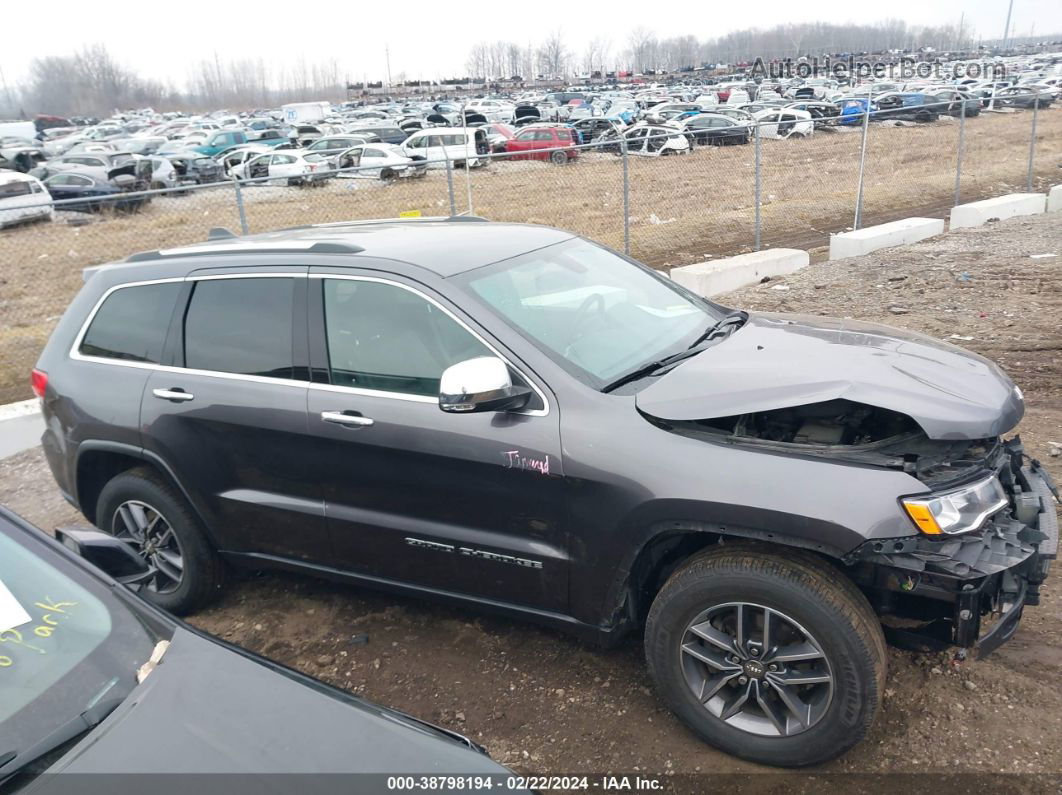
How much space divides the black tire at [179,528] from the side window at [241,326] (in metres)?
0.66

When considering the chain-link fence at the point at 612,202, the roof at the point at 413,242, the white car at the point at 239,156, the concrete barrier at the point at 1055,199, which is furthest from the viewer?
the white car at the point at 239,156

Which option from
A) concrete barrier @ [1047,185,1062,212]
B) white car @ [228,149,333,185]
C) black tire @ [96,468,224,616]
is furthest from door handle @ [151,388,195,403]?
white car @ [228,149,333,185]

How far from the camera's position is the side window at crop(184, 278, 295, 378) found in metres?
3.87

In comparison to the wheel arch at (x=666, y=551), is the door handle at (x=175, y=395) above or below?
above

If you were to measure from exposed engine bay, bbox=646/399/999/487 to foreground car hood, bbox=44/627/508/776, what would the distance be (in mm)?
1432

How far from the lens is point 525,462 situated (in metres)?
3.24

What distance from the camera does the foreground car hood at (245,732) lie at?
1.99 m

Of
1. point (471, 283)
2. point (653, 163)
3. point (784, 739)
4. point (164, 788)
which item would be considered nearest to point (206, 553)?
point (471, 283)

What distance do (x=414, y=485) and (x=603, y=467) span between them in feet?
2.75

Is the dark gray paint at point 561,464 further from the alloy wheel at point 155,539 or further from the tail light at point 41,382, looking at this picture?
the tail light at point 41,382

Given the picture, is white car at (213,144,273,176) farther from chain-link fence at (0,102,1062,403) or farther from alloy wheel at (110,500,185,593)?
alloy wheel at (110,500,185,593)

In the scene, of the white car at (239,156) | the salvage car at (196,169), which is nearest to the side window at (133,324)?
the white car at (239,156)

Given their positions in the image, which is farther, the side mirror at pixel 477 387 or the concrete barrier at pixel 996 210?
the concrete barrier at pixel 996 210

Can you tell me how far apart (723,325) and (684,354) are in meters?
0.52
